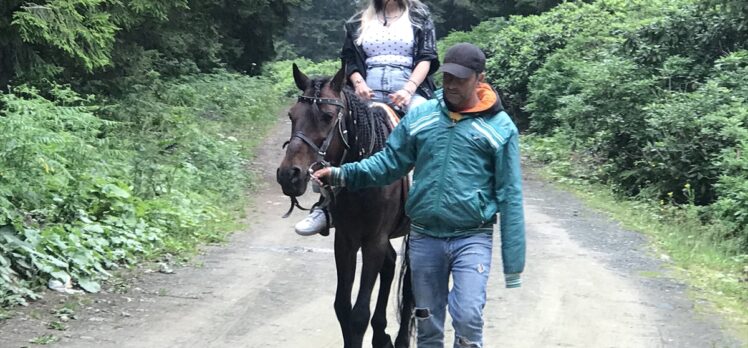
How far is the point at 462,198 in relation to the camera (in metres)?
4.34

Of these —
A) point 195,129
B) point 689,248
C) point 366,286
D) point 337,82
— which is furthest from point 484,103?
point 195,129

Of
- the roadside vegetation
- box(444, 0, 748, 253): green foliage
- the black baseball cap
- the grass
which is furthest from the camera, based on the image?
box(444, 0, 748, 253): green foliage

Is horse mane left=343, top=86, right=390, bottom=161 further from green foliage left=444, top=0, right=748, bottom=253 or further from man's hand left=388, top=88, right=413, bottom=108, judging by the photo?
green foliage left=444, top=0, right=748, bottom=253

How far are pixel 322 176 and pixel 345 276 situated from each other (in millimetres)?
1099

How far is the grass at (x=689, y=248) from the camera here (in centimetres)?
846

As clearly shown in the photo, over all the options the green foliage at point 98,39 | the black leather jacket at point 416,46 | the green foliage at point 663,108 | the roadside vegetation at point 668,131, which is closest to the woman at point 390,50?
the black leather jacket at point 416,46

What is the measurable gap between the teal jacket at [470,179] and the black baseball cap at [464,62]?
22 cm

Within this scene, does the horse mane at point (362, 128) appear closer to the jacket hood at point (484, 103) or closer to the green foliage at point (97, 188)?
the jacket hood at point (484, 103)

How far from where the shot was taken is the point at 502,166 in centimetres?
439

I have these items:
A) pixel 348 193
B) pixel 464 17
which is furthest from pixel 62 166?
pixel 464 17

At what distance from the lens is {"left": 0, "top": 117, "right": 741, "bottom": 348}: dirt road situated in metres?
6.82

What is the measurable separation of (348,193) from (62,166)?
4614 mm

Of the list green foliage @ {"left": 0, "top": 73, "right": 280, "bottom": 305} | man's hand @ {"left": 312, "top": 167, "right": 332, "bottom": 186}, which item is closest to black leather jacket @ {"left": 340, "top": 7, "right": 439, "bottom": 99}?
man's hand @ {"left": 312, "top": 167, "right": 332, "bottom": 186}

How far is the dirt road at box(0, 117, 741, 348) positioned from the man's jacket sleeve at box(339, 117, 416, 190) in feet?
7.44
